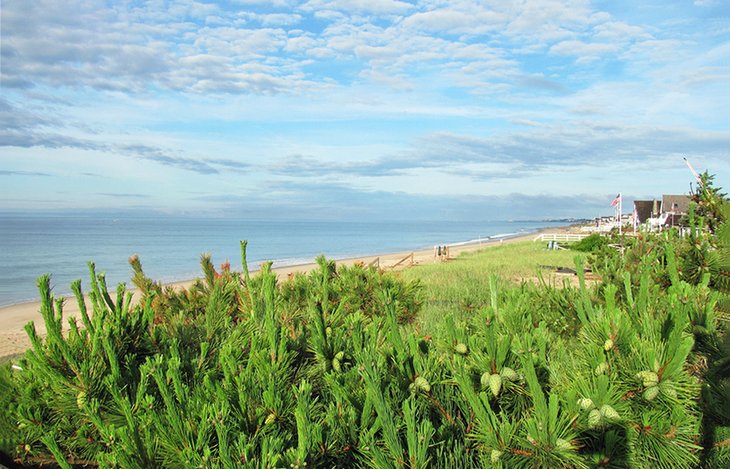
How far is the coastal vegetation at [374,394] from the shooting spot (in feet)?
5.41

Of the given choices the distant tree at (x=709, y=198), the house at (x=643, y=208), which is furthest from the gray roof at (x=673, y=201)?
the distant tree at (x=709, y=198)

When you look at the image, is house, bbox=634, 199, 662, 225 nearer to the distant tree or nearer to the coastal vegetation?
the distant tree

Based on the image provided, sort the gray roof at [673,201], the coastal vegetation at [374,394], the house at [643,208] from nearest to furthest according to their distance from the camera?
the coastal vegetation at [374,394]
the gray roof at [673,201]
the house at [643,208]

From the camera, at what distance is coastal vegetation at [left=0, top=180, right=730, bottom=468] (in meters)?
1.65

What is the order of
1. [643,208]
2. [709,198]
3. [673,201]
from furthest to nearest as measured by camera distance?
[643,208] → [673,201] → [709,198]

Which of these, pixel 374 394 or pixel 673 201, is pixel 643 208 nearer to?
pixel 673 201

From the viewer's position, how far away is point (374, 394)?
1.66 meters

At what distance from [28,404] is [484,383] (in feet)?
6.12

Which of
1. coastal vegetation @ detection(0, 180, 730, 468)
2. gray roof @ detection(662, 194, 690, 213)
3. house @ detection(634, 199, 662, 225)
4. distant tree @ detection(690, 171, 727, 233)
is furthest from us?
house @ detection(634, 199, 662, 225)

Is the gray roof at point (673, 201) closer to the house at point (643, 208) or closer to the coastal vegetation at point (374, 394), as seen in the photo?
the house at point (643, 208)

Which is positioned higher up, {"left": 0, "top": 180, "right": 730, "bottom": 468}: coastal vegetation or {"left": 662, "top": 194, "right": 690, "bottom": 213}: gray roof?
{"left": 662, "top": 194, "right": 690, "bottom": 213}: gray roof

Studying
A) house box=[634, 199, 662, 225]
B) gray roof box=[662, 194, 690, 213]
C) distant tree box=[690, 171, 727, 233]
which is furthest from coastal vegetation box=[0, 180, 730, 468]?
house box=[634, 199, 662, 225]

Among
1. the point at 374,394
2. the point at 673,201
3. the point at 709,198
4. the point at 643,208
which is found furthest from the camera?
the point at 643,208

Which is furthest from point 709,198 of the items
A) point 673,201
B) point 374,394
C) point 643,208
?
point 643,208
